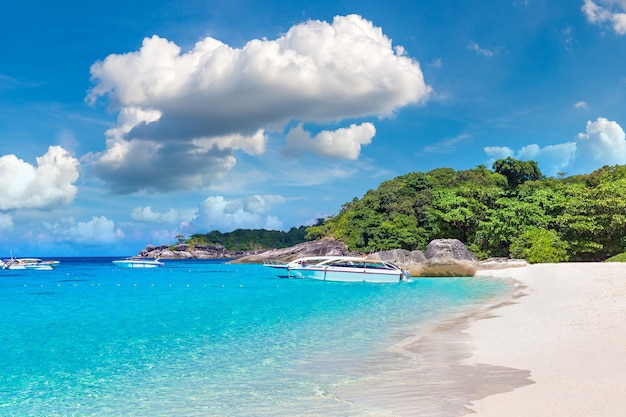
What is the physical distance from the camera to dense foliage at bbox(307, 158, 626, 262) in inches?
1732

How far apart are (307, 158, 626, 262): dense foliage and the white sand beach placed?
24278mm

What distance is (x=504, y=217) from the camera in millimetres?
51062

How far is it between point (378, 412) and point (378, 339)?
6708mm

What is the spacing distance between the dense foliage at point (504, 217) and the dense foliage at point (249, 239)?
87031 mm

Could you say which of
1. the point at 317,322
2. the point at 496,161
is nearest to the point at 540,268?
the point at 317,322

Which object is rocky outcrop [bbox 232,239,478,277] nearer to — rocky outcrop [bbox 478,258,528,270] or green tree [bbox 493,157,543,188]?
rocky outcrop [bbox 478,258,528,270]

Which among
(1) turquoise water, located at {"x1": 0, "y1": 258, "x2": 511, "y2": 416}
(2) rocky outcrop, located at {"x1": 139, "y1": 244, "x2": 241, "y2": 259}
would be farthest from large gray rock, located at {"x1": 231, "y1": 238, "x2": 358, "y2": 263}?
(2) rocky outcrop, located at {"x1": 139, "y1": 244, "x2": 241, "y2": 259}

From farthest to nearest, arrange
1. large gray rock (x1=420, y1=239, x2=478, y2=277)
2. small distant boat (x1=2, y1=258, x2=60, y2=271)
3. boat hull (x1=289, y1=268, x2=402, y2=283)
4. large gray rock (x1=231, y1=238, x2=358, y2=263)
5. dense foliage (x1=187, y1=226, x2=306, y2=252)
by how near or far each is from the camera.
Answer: dense foliage (x1=187, y1=226, x2=306, y2=252) → small distant boat (x1=2, y1=258, x2=60, y2=271) → large gray rock (x1=231, y1=238, x2=358, y2=263) → large gray rock (x1=420, y1=239, x2=478, y2=277) → boat hull (x1=289, y1=268, x2=402, y2=283)

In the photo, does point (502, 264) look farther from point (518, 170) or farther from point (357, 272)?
point (518, 170)

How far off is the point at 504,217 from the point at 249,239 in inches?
5236

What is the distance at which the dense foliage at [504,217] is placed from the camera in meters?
44.0

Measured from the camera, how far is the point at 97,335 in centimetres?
1650

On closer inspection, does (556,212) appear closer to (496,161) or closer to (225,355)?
(496,161)

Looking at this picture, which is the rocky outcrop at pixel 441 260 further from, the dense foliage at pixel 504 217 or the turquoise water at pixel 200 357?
the turquoise water at pixel 200 357
